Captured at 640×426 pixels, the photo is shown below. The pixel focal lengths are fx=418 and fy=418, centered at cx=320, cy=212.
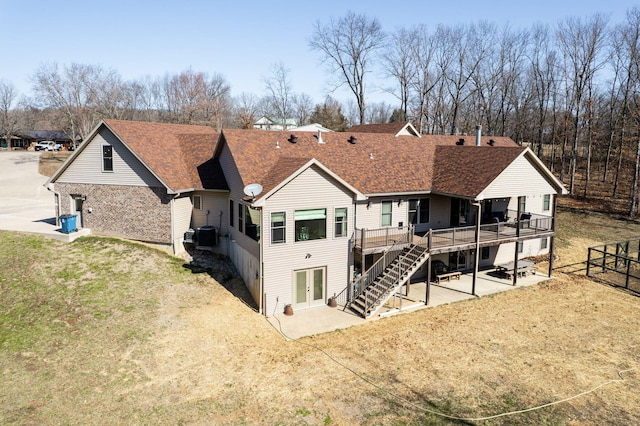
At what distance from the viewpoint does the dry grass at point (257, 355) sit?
1214 centimetres

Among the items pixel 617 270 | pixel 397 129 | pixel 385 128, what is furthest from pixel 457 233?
pixel 385 128

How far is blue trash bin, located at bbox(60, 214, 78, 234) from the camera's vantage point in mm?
22938

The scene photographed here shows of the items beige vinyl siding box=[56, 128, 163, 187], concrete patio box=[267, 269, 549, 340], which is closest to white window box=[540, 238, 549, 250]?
concrete patio box=[267, 269, 549, 340]

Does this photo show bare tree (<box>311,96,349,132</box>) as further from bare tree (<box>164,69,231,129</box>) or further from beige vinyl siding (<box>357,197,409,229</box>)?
beige vinyl siding (<box>357,197,409,229</box>)

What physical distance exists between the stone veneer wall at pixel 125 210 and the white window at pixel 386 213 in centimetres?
1139

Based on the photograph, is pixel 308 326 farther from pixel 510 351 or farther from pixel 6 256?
pixel 6 256

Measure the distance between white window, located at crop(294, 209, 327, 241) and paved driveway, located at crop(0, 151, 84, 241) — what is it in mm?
13494

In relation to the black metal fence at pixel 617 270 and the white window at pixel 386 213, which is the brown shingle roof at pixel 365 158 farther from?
the black metal fence at pixel 617 270

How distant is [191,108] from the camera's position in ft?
238

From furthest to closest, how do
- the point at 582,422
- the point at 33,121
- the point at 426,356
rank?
1. the point at 33,121
2. the point at 426,356
3. the point at 582,422

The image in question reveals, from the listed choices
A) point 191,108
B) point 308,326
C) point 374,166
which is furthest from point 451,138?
point 191,108

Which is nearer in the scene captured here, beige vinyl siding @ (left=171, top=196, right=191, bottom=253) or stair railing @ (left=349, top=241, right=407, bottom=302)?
stair railing @ (left=349, top=241, right=407, bottom=302)

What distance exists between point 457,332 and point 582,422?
581cm

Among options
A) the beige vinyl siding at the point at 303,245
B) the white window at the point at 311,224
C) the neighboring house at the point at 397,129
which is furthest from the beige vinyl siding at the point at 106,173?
the neighboring house at the point at 397,129
